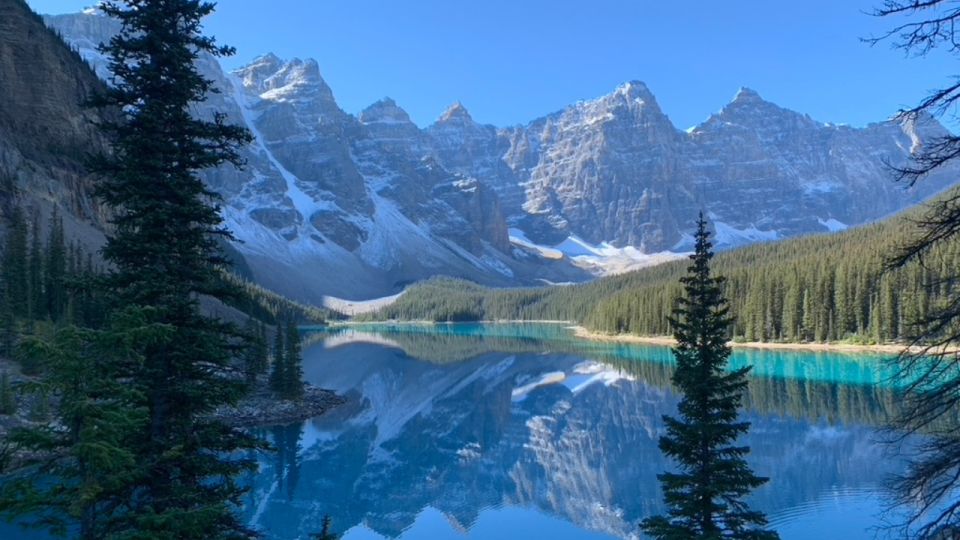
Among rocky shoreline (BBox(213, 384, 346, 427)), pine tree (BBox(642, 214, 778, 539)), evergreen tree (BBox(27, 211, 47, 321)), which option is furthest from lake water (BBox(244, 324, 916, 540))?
evergreen tree (BBox(27, 211, 47, 321))

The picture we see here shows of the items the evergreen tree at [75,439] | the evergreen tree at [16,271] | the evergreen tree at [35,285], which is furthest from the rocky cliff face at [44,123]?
the evergreen tree at [75,439]

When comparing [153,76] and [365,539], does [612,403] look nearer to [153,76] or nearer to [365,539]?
[365,539]

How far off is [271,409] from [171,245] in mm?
41702

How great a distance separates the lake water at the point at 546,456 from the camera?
27.4m

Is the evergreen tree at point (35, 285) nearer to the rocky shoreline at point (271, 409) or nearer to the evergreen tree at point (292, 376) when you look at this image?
the rocky shoreline at point (271, 409)

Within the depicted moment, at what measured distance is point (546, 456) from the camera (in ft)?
129

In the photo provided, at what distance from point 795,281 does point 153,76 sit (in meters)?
98.6

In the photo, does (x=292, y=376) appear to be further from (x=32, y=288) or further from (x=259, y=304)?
(x=259, y=304)

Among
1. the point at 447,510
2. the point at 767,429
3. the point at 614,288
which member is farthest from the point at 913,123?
the point at 614,288

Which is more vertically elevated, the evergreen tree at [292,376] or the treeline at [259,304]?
the treeline at [259,304]

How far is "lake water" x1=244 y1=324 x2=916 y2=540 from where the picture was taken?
27.4m

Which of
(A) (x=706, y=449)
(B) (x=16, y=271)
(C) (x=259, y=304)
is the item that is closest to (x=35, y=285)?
(B) (x=16, y=271)

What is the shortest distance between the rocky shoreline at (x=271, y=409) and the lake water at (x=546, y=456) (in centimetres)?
156

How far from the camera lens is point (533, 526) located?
1082 inches
